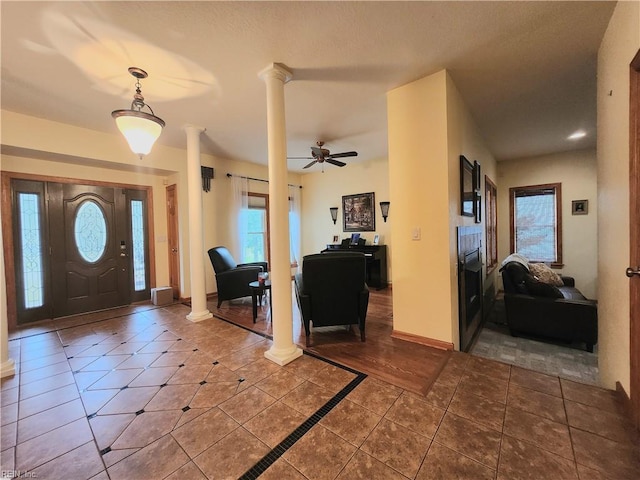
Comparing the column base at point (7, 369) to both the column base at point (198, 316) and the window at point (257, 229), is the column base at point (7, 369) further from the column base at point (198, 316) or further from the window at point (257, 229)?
the window at point (257, 229)

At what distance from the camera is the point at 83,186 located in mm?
4008

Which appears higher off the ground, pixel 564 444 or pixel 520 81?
pixel 520 81

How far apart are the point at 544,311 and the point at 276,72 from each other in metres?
4.00

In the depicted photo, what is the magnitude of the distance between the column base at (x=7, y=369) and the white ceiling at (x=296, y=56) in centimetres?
261

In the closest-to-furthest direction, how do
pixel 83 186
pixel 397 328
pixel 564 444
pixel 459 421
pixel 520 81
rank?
pixel 564 444
pixel 459 421
pixel 520 81
pixel 397 328
pixel 83 186

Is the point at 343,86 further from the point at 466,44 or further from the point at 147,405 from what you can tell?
the point at 147,405

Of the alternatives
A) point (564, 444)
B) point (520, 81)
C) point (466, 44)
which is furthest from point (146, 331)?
point (520, 81)

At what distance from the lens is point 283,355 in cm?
241

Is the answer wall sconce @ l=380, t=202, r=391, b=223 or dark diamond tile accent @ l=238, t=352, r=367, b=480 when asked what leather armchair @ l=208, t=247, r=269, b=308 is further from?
wall sconce @ l=380, t=202, r=391, b=223

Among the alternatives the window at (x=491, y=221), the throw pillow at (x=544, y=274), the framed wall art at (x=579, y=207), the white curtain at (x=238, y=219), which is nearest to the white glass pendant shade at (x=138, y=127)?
the white curtain at (x=238, y=219)

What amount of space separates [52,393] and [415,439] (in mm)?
2718

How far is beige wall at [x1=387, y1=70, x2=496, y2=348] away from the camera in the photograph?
98.5 inches

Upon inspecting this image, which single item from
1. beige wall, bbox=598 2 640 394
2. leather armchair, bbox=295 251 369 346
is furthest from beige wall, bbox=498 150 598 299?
leather armchair, bbox=295 251 369 346

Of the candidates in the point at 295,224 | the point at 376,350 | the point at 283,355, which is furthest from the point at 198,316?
the point at 295,224
